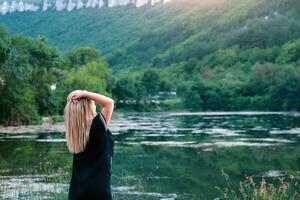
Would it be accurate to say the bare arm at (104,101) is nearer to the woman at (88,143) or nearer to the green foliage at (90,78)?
the woman at (88,143)

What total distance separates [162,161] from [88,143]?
2596 centimetres

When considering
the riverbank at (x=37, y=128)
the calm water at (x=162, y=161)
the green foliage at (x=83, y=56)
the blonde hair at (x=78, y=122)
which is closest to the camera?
the blonde hair at (x=78, y=122)

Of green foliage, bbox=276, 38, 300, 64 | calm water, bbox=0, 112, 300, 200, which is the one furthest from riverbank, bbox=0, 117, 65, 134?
green foliage, bbox=276, 38, 300, 64

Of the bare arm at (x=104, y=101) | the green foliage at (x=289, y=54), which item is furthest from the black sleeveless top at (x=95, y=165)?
the green foliage at (x=289, y=54)

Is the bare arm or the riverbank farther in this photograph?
the riverbank

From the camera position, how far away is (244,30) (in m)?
194

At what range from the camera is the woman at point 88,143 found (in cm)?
715

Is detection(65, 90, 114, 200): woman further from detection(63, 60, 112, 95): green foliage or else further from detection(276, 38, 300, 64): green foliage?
detection(276, 38, 300, 64): green foliage

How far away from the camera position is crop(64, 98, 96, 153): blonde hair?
7129 millimetres

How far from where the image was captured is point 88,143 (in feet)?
23.7

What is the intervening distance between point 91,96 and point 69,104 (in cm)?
25

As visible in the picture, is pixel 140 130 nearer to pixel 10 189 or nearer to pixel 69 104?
pixel 10 189

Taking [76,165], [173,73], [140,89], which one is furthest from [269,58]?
[76,165]

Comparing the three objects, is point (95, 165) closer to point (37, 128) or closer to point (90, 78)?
point (37, 128)
